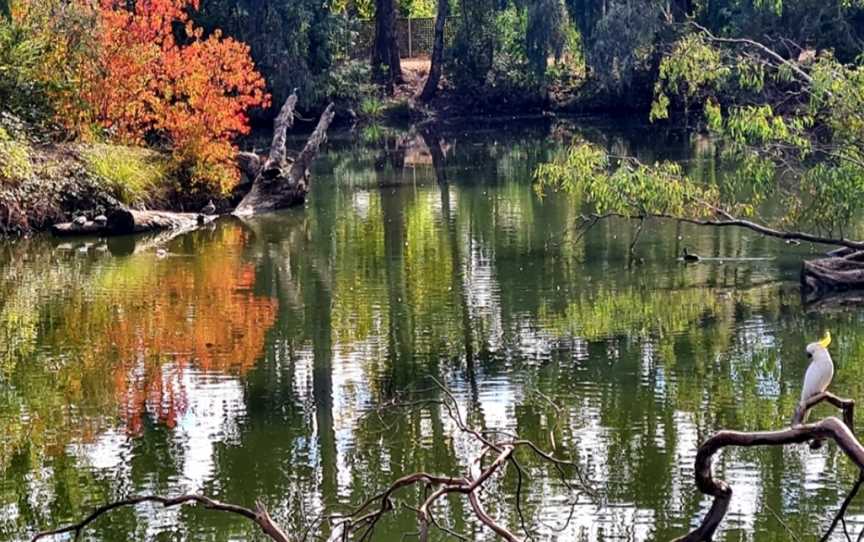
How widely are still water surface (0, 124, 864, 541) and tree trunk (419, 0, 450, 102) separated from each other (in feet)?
77.1

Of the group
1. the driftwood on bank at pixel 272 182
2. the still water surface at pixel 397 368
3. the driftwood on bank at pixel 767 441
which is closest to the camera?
the driftwood on bank at pixel 767 441

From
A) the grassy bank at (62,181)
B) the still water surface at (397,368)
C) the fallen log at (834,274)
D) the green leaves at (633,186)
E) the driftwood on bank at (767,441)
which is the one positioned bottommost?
the still water surface at (397,368)

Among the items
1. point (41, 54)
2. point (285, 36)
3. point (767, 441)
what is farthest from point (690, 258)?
point (285, 36)

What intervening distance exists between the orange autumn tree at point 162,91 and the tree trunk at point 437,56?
2065 cm

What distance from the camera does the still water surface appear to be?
8961 millimetres

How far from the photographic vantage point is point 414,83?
4659 centimetres

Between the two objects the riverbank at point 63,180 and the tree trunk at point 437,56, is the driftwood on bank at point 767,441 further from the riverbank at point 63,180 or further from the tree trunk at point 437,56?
the tree trunk at point 437,56

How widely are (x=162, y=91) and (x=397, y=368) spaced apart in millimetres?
12766

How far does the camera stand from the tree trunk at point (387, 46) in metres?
45.2

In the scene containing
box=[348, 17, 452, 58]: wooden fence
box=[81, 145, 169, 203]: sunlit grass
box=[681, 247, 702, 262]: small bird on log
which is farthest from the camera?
box=[348, 17, 452, 58]: wooden fence

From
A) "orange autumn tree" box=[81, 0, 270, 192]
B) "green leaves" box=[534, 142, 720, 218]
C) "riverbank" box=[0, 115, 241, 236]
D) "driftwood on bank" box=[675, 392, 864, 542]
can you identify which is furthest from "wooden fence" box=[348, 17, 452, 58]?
"driftwood on bank" box=[675, 392, 864, 542]

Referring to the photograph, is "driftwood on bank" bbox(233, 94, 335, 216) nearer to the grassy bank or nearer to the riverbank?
the riverbank

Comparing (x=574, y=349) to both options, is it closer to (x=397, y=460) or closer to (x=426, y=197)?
(x=397, y=460)

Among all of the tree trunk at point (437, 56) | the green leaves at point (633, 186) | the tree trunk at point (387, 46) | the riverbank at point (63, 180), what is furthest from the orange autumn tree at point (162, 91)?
the tree trunk at point (387, 46)
